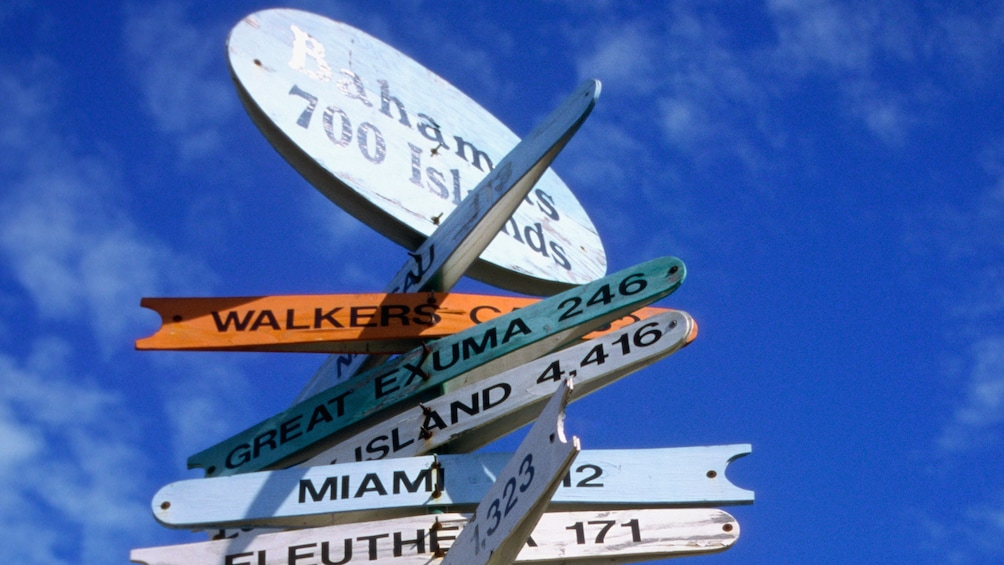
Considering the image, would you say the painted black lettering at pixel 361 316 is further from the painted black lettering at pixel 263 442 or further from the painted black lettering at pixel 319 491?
the painted black lettering at pixel 319 491

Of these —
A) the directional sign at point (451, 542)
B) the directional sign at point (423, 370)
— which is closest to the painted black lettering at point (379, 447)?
the directional sign at point (423, 370)

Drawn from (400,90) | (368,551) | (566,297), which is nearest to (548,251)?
(400,90)

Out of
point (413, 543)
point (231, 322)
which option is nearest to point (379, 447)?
point (413, 543)

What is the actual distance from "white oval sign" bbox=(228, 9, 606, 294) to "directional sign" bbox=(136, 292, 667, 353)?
607 millimetres

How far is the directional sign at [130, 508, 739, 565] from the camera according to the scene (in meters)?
4.45

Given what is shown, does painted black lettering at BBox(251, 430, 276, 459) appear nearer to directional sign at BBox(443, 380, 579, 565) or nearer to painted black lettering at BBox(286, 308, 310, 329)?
painted black lettering at BBox(286, 308, 310, 329)

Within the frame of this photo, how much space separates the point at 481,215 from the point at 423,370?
652mm

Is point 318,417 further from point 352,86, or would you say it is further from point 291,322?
point 352,86

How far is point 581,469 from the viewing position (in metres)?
4.75

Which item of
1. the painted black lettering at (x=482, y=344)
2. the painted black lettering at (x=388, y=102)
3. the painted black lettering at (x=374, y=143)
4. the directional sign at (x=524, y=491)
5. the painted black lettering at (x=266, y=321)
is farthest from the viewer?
the painted black lettering at (x=388, y=102)

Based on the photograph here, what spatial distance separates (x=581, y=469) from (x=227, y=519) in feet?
4.06

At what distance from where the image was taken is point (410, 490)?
4.70m

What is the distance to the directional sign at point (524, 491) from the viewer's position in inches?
133

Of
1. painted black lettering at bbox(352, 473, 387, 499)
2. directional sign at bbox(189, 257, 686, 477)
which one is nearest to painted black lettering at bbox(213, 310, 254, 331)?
directional sign at bbox(189, 257, 686, 477)
